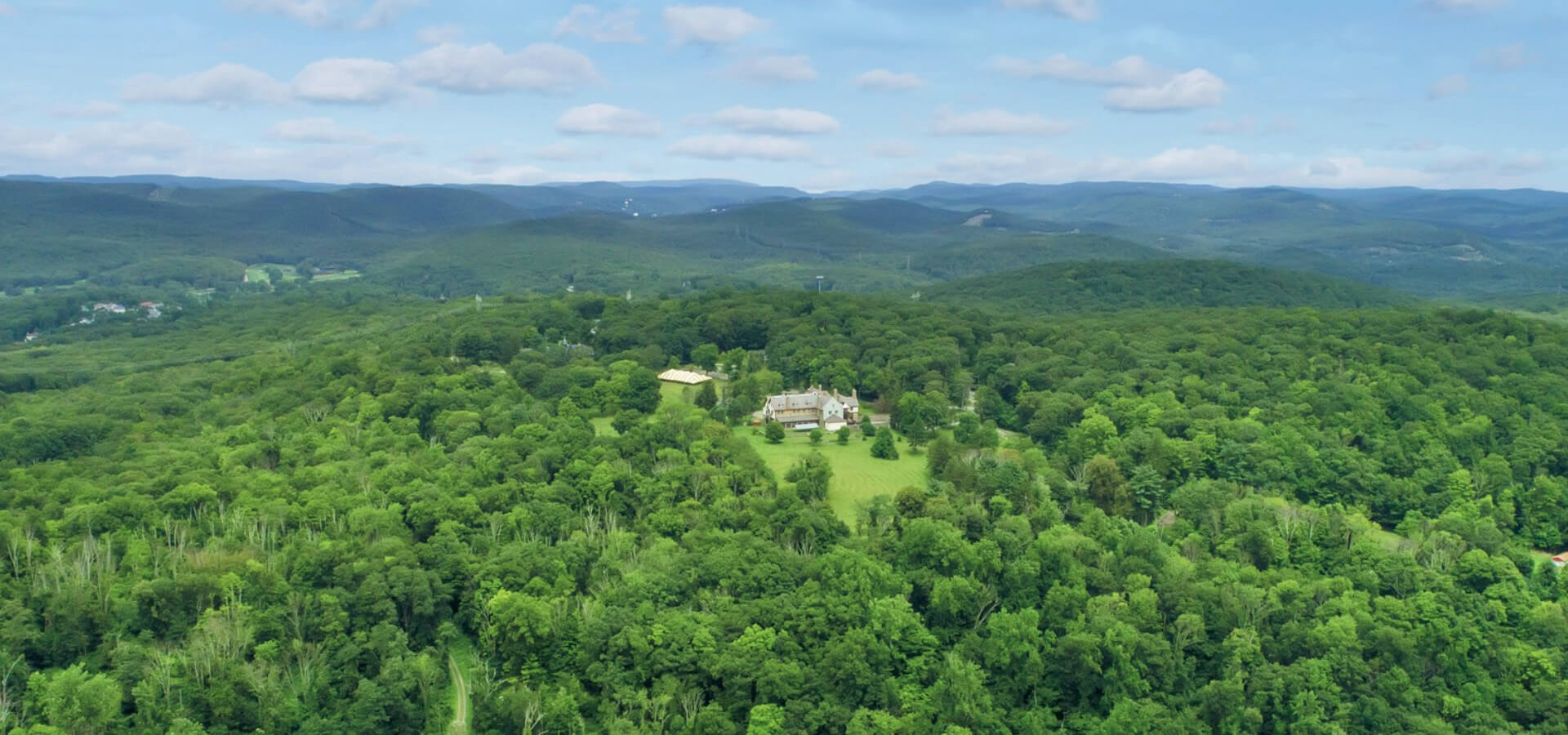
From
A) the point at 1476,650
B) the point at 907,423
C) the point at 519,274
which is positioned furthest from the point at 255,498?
the point at 519,274

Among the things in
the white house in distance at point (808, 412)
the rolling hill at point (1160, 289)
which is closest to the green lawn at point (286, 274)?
the rolling hill at point (1160, 289)

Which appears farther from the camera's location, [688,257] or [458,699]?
[688,257]

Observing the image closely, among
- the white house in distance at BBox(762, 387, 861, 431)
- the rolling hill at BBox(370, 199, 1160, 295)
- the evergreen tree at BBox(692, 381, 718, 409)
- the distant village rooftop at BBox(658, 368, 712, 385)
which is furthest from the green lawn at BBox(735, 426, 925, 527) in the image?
the rolling hill at BBox(370, 199, 1160, 295)

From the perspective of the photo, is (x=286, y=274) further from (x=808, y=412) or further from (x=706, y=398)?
(x=808, y=412)

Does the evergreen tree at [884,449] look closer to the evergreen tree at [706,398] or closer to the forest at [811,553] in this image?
the forest at [811,553]

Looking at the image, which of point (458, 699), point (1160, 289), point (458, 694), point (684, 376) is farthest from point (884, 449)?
point (1160, 289)

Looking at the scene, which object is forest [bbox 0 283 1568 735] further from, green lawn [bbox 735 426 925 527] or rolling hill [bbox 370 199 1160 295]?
rolling hill [bbox 370 199 1160 295]
